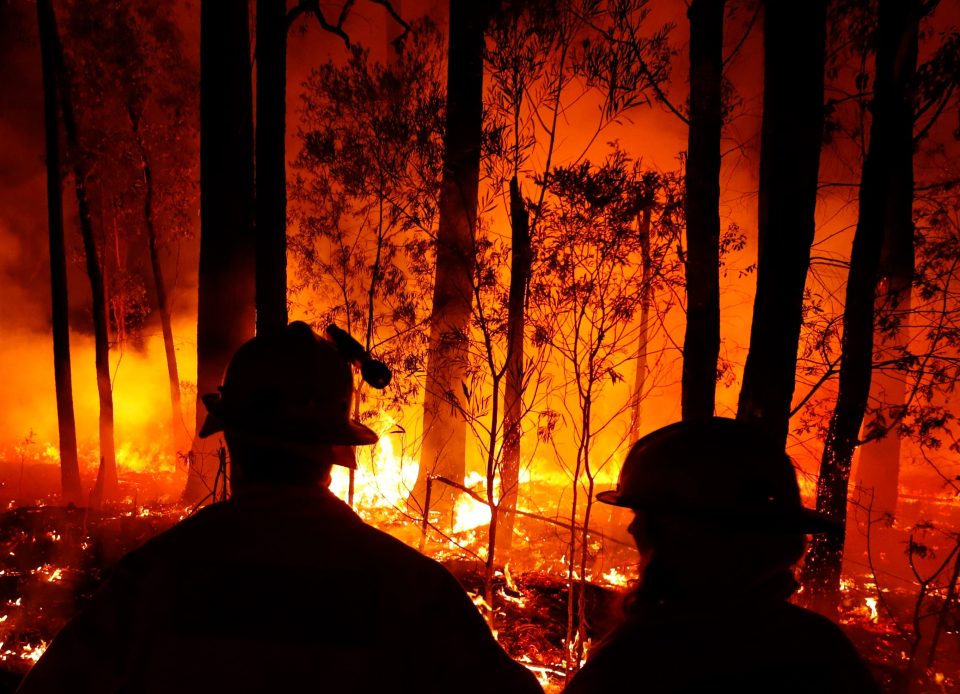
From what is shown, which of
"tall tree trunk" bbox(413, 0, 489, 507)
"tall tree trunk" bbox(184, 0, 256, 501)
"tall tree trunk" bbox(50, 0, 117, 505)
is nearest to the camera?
"tall tree trunk" bbox(413, 0, 489, 507)

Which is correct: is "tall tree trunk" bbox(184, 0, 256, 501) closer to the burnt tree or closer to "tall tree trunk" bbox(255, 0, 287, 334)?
"tall tree trunk" bbox(255, 0, 287, 334)

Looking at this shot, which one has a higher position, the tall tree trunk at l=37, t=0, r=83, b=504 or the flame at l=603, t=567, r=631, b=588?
the tall tree trunk at l=37, t=0, r=83, b=504

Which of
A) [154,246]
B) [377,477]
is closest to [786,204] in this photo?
[377,477]

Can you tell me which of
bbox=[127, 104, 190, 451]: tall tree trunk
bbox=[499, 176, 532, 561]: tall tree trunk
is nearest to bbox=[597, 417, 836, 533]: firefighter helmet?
bbox=[499, 176, 532, 561]: tall tree trunk

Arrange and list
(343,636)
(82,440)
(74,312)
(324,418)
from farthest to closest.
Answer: (74,312) → (82,440) → (324,418) → (343,636)

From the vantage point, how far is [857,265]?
805cm

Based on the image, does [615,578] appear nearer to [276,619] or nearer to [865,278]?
[865,278]

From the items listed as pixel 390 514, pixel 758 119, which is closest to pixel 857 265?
pixel 758 119

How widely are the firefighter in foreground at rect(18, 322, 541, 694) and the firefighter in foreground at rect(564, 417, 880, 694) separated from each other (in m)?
0.36

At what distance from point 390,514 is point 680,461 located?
10.9 meters

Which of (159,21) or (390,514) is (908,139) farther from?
(159,21)

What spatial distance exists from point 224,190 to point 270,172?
2698 mm

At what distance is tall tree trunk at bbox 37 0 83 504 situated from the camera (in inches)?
502

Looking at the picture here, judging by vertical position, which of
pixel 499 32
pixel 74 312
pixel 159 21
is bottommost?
pixel 74 312
